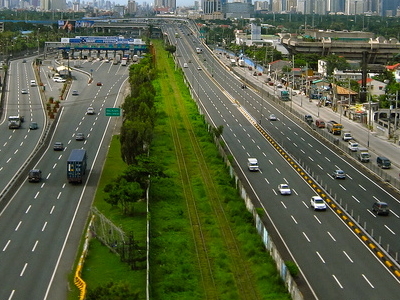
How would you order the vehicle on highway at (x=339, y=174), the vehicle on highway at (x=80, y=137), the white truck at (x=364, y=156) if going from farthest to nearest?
the vehicle on highway at (x=80, y=137) < the white truck at (x=364, y=156) < the vehicle on highway at (x=339, y=174)

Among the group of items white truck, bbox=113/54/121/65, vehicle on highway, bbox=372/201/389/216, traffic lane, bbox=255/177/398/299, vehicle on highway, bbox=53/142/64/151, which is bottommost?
traffic lane, bbox=255/177/398/299

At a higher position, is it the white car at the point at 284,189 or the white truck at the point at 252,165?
the white truck at the point at 252,165

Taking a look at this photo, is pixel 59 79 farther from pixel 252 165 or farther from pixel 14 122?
pixel 252 165

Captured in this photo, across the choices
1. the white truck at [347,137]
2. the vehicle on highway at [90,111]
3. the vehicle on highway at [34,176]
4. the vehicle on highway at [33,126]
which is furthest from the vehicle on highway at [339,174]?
the vehicle on highway at [90,111]

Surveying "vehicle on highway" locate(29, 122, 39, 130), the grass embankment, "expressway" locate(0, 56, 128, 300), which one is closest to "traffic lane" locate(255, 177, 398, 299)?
the grass embankment

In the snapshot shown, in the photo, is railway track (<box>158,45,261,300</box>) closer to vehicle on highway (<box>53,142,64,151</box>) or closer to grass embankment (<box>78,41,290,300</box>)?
grass embankment (<box>78,41,290,300</box>)

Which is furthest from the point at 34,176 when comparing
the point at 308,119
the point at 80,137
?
the point at 308,119

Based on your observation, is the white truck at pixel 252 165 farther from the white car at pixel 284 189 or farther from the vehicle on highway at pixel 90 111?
the vehicle on highway at pixel 90 111
